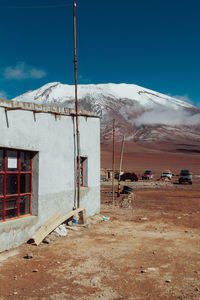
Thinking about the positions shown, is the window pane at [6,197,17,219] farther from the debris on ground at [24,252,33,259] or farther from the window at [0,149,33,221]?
the debris on ground at [24,252,33,259]

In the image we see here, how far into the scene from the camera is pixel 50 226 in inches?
383

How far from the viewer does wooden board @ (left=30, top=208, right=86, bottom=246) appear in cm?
897

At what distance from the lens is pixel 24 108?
8.95 m

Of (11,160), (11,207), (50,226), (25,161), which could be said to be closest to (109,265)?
(50,226)

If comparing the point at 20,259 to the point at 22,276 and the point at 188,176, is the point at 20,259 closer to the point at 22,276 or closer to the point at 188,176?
the point at 22,276

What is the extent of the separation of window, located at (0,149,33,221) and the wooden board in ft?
2.29

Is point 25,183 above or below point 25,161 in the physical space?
below

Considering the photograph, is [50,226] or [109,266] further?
[50,226]

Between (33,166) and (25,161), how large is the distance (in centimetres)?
31

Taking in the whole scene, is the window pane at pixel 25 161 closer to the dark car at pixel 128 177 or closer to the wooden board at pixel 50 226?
the wooden board at pixel 50 226

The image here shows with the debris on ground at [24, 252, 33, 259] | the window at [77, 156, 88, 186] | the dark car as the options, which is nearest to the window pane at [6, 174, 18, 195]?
the debris on ground at [24, 252, 33, 259]

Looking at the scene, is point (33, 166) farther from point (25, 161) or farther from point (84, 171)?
point (84, 171)

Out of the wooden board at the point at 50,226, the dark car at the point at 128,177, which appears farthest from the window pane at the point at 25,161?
the dark car at the point at 128,177

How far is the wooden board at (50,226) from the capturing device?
897 cm
